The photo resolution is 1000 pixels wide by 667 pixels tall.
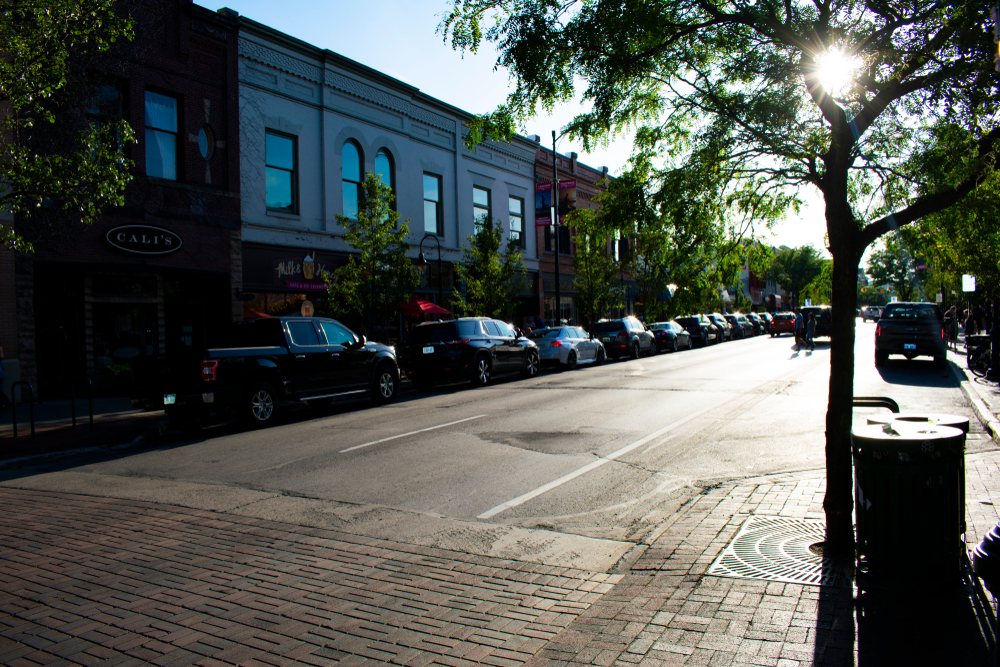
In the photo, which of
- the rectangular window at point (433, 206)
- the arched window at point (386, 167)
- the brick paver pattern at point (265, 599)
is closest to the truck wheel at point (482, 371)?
the arched window at point (386, 167)

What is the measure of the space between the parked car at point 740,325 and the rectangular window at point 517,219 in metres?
16.4

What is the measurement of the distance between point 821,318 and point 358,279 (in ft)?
93.3

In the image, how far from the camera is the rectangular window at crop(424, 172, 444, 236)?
27.1 m

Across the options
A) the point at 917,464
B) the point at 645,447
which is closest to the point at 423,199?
the point at 645,447

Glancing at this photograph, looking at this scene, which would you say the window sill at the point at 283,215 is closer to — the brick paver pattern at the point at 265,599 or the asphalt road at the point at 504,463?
the asphalt road at the point at 504,463

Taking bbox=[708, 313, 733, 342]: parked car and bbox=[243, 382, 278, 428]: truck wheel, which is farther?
bbox=[708, 313, 733, 342]: parked car

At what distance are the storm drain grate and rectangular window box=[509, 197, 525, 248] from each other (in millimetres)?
28398

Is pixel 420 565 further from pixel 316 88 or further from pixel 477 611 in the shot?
pixel 316 88

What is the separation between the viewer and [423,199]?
2647 cm

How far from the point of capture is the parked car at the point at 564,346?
22234 mm

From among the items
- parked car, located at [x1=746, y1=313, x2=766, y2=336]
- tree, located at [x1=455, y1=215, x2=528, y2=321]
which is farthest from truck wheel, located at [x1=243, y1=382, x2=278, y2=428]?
parked car, located at [x1=746, y1=313, x2=766, y2=336]

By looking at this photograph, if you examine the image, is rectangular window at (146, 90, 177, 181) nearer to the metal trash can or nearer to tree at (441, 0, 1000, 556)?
tree at (441, 0, 1000, 556)

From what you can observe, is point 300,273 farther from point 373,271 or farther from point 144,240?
point 144,240

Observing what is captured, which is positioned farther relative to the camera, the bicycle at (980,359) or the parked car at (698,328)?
the parked car at (698,328)
